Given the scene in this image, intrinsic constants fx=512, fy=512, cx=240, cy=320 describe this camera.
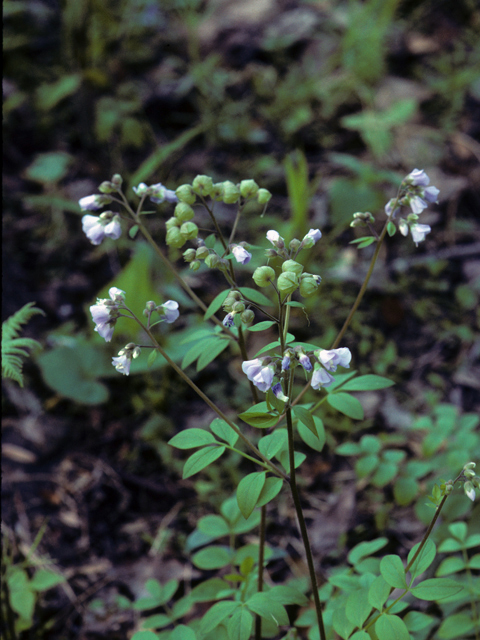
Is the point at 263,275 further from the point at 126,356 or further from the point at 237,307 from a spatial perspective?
the point at 126,356

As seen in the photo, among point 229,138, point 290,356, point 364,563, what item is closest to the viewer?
point 290,356

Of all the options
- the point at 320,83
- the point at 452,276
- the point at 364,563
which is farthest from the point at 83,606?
the point at 320,83

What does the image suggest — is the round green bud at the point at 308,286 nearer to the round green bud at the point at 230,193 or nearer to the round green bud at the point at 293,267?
the round green bud at the point at 293,267

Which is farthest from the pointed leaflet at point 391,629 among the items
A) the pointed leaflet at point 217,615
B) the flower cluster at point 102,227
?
the flower cluster at point 102,227

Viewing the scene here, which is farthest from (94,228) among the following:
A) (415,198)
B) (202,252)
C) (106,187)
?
(415,198)

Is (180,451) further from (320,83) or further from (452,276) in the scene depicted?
(320,83)
